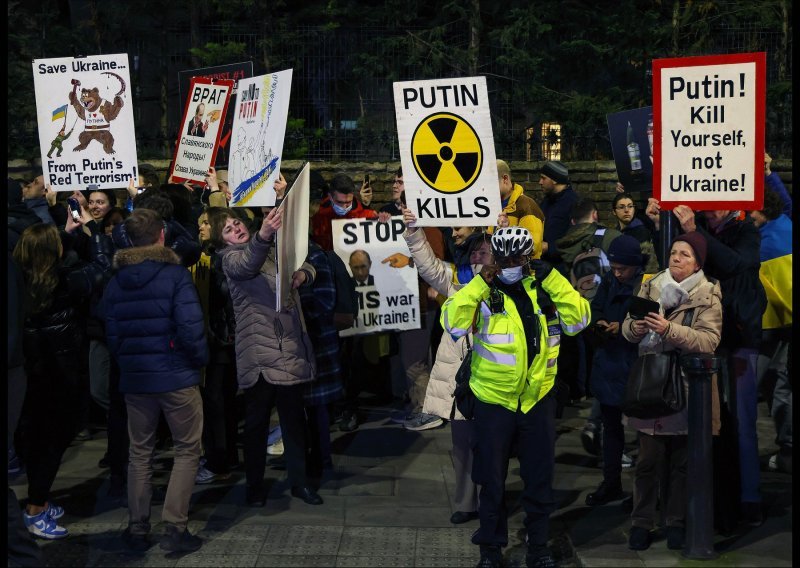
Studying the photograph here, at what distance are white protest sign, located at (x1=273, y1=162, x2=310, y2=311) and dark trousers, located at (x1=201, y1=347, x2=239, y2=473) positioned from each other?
109 cm

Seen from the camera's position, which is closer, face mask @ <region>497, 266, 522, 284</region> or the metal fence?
face mask @ <region>497, 266, 522, 284</region>

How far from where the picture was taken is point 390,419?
36.9 ft

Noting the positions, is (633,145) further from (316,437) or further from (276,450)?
(276,450)

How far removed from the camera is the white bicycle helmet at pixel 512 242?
7094 millimetres

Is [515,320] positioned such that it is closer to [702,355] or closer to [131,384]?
[702,355]

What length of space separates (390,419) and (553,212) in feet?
8.26

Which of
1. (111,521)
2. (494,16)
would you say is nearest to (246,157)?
(111,521)

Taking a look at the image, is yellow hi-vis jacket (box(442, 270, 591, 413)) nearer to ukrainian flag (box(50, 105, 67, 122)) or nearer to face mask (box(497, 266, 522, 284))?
face mask (box(497, 266, 522, 284))

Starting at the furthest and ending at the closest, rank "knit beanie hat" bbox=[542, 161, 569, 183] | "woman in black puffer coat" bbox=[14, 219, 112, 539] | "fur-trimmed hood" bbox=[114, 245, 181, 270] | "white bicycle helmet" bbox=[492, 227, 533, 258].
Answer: "knit beanie hat" bbox=[542, 161, 569, 183]
"woman in black puffer coat" bbox=[14, 219, 112, 539]
"fur-trimmed hood" bbox=[114, 245, 181, 270]
"white bicycle helmet" bbox=[492, 227, 533, 258]

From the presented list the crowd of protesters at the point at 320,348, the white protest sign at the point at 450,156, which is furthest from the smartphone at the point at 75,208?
the white protest sign at the point at 450,156

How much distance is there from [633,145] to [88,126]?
4539mm

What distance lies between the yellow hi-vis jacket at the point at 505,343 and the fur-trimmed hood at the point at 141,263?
1.74 m

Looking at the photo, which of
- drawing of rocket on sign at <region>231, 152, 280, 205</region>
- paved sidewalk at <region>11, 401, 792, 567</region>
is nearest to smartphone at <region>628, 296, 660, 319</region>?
paved sidewalk at <region>11, 401, 792, 567</region>

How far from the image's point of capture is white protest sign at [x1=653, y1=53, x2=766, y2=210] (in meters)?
7.26
